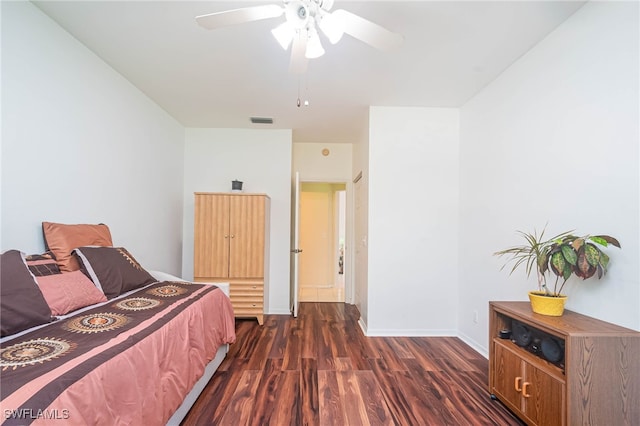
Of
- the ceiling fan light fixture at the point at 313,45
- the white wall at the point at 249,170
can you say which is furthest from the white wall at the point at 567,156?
the white wall at the point at 249,170

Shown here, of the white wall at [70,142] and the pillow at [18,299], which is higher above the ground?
the white wall at [70,142]

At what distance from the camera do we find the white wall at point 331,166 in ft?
15.2

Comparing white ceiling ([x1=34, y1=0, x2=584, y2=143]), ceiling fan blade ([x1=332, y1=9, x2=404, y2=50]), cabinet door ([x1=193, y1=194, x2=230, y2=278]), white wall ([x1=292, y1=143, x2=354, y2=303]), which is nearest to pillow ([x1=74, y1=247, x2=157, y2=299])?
cabinet door ([x1=193, y1=194, x2=230, y2=278])

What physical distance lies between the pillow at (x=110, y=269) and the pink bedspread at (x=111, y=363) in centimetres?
13

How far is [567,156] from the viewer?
1.89 m

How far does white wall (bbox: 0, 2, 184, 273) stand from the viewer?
5.65 feet

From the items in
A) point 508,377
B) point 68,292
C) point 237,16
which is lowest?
point 508,377

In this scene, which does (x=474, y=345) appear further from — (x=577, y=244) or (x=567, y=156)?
(x=567, y=156)

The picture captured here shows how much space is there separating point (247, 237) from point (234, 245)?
191mm

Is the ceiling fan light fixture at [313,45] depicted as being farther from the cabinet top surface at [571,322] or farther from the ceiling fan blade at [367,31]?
the cabinet top surface at [571,322]

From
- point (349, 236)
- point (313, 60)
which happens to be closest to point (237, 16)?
point (313, 60)

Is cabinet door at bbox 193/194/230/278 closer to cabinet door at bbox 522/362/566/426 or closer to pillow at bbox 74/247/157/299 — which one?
pillow at bbox 74/247/157/299

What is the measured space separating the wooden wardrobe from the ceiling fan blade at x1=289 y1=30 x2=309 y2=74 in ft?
6.84

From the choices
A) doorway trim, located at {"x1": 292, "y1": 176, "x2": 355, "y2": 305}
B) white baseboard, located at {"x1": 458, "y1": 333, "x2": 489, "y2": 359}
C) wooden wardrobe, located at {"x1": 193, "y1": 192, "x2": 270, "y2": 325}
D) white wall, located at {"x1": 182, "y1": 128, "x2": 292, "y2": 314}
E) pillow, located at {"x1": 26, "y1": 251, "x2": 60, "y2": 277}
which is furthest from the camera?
doorway trim, located at {"x1": 292, "y1": 176, "x2": 355, "y2": 305}
